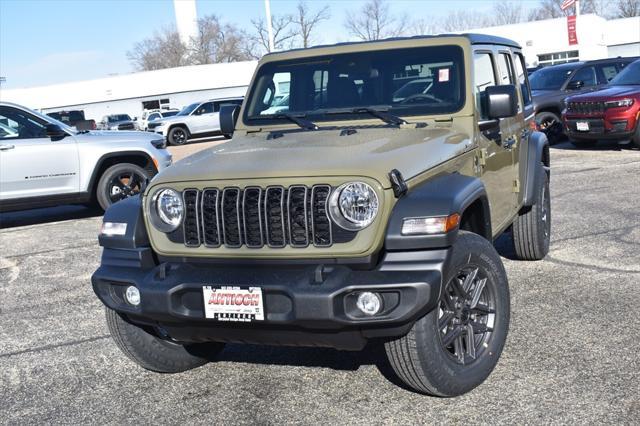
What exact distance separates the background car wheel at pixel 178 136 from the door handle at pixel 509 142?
25219 mm

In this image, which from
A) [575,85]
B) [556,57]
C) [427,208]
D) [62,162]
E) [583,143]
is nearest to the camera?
[427,208]

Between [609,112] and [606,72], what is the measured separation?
10.7ft

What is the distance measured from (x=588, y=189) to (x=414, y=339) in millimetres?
7544

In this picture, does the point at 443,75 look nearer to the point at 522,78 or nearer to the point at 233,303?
the point at 522,78

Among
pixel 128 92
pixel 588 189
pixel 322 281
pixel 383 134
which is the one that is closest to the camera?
pixel 322 281

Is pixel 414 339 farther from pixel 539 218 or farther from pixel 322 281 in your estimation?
pixel 539 218

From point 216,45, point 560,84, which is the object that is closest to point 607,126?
point 560,84

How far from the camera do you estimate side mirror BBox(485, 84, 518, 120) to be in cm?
480

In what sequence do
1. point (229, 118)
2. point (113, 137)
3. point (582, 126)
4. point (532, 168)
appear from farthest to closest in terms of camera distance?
point (582, 126) → point (113, 137) → point (532, 168) → point (229, 118)

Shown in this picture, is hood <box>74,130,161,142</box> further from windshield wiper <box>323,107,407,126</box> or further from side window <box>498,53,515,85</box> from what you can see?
windshield wiper <box>323,107,407,126</box>

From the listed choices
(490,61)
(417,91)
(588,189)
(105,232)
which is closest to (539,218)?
(490,61)

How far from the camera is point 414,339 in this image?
367 centimetres

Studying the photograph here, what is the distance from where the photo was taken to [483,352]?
13.4ft

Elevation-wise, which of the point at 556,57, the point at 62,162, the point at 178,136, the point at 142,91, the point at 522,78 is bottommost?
the point at 178,136
